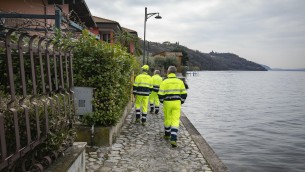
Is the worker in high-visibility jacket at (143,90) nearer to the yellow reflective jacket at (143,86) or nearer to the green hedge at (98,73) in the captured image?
the yellow reflective jacket at (143,86)

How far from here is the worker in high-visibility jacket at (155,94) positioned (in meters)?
11.9

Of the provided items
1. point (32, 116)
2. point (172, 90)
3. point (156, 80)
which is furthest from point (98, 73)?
point (156, 80)

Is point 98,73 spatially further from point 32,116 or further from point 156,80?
point 156,80

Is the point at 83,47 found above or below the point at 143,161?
above

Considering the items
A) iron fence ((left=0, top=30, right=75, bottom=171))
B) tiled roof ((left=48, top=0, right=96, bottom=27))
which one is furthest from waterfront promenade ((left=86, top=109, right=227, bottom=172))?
tiled roof ((left=48, top=0, right=96, bottom=27))

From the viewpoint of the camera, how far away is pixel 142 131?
373 inches

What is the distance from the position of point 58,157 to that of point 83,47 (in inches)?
148

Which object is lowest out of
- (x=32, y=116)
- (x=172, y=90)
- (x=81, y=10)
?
(x=172, y=90)

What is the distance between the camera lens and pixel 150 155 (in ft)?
22.8

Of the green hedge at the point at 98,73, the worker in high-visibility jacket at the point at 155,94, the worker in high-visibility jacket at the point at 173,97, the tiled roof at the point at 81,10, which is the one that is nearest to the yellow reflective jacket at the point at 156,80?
the worker in high-visibility jacket at the point at 155,94

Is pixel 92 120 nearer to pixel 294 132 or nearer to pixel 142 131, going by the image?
pixel 142 131

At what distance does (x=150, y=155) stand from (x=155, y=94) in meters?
6.23

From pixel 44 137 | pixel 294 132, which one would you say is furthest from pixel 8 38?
pixel 294 132

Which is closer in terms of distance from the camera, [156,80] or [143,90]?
[143,90]
